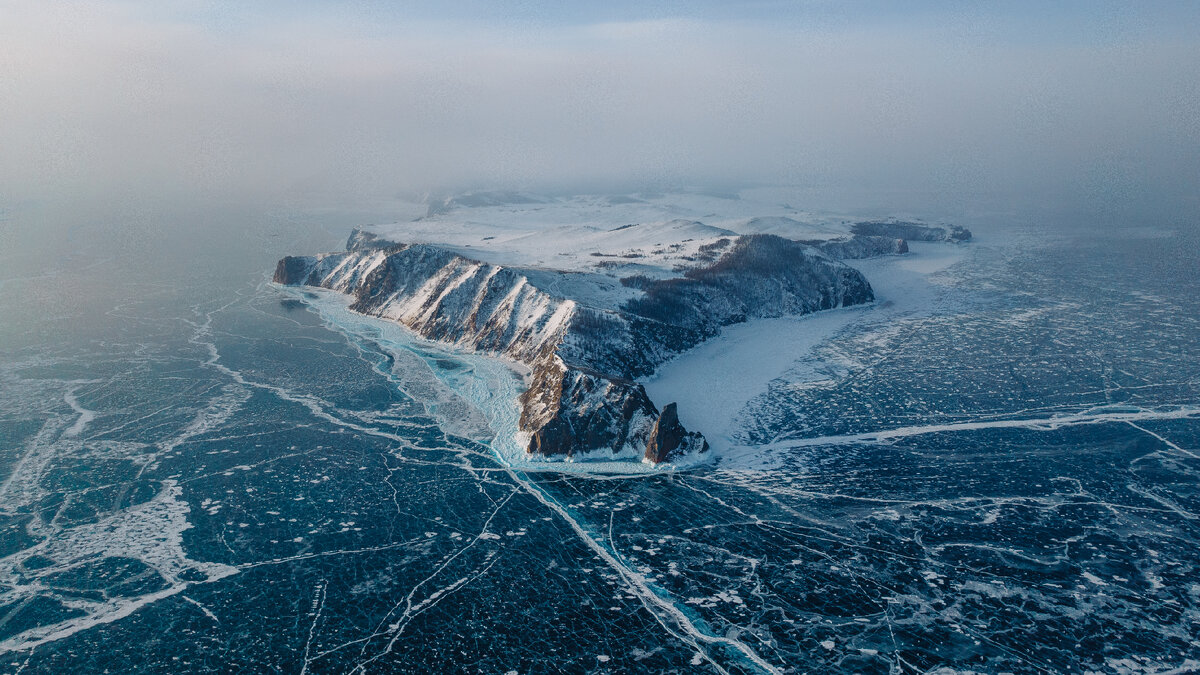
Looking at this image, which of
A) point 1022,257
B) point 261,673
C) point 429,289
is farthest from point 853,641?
point 1022,257

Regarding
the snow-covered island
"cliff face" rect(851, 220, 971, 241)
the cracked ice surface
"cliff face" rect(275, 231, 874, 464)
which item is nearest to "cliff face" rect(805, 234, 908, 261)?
the snow-covered island

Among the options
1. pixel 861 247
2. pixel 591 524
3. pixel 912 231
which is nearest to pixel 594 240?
pixel 861 247

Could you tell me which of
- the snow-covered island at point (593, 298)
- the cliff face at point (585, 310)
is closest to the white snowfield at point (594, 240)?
the snow-covered island at point (593, 298)

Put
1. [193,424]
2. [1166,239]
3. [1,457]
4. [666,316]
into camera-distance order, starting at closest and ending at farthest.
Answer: [1,457] < [193,424] < [666,316] < [1166,239]

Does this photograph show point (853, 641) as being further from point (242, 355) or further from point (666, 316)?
point (242, 355)

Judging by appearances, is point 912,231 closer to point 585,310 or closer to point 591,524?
point 585,310

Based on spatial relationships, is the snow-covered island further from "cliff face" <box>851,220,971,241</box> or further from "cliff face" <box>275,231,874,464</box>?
"cliff face" <box>851,220,971,241</box>

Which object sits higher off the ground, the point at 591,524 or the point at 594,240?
the point at 594,240
